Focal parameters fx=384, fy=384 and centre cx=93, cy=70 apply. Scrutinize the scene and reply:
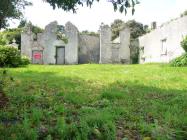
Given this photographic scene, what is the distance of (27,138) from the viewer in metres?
5.63

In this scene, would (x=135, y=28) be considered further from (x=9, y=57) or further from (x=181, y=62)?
(x=9, y=57)

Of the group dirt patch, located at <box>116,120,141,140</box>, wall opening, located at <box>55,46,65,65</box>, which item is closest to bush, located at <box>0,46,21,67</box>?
wall opening, located at <box>55,46,65,65</box>

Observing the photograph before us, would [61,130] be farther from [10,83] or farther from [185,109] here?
[10,83]

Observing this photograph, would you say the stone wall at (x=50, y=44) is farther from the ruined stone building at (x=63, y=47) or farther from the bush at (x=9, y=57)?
the bush at (x=9, y=57)

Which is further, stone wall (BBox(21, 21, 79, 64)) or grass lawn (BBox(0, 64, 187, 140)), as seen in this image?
stone wall (BBox(21, 21, 79, 64))

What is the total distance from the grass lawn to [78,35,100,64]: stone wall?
26.5m

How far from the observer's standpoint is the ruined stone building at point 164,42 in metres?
27.7

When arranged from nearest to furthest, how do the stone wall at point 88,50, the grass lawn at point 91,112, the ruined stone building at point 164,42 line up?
the grass lawn at point 91,112 < the ruined stone building at point 164,42 < the stone wall at point 88,50

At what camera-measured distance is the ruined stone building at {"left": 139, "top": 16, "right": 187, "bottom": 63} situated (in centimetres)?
2771

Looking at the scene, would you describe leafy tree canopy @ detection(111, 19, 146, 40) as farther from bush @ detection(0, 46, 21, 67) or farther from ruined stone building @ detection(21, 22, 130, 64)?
bush @ detection(0, 46, 21, 67)

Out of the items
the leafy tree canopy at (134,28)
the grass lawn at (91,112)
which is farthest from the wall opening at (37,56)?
the grass lawn at (91,112)

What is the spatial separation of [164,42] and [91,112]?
83.9 ft

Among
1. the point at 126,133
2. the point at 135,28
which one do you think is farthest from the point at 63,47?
the point at 126,133

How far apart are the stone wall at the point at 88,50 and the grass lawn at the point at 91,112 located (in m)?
26.5
